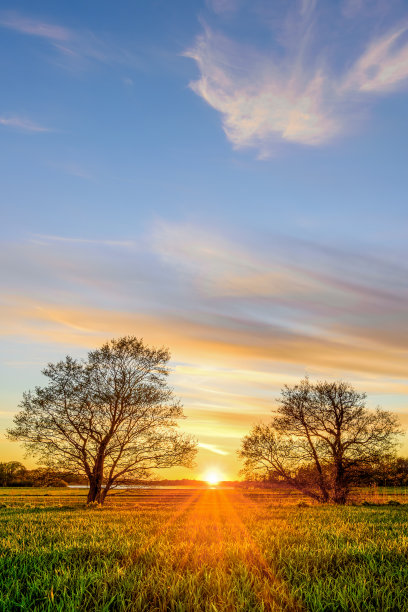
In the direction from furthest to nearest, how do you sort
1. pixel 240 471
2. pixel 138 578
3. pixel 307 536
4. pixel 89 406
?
pixel 240 471, pixel 89 406, pixel 307 536, pixel 138 578

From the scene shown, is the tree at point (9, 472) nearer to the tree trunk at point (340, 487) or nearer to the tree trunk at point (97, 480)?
the tree trunk at point (97, 480)

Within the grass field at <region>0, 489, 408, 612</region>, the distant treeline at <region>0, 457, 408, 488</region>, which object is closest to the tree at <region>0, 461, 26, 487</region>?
the distant treeline at <region>0, 457, 408, 488</region>

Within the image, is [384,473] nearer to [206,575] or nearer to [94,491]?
[94,491]

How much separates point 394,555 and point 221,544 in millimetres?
2782

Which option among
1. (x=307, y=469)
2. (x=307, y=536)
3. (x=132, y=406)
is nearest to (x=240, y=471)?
(x=307, y=469)

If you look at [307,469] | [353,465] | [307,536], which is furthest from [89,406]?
[307,536]

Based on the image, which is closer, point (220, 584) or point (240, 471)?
point (220, 584)

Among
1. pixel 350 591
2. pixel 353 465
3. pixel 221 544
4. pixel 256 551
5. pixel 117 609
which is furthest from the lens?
pixel 353 465

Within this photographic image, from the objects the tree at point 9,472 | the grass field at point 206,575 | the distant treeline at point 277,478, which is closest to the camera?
the grass field at point 206,575

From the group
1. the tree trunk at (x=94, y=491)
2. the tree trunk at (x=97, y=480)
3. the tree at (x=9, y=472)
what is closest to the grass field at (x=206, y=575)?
the tree trunk at (x=97, y=480)

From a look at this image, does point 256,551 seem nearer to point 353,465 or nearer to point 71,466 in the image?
point 71,466

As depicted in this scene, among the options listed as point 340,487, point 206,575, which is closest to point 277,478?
point 340,487

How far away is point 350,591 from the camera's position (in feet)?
15.5

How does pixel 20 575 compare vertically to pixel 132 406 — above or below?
below
